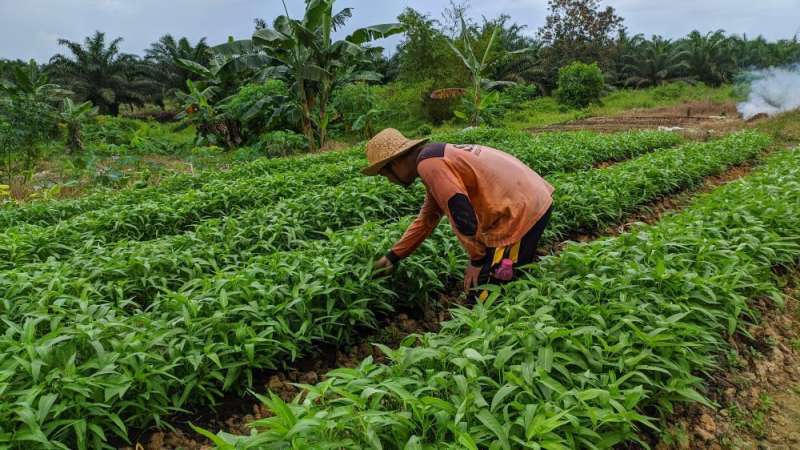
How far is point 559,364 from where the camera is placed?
1.99 m

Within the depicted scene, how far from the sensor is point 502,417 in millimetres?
1737

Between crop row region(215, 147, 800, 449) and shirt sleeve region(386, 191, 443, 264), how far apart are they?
61cm

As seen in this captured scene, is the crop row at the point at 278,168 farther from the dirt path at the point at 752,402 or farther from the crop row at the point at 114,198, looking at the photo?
the dirt path at the point at 752,402

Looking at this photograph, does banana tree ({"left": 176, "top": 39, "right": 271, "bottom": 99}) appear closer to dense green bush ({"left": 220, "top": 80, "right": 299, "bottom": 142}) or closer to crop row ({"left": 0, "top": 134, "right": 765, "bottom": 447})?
dense green bush ({"left": 220, "top": 80, "right": 299, "bottom": 142})

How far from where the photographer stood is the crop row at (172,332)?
2.09 meters

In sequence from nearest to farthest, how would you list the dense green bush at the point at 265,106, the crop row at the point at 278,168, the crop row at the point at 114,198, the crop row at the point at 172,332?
the crop row at the point at 172,332
the crop row at the point at 114,198
the crop row at the point at 278,168
the dense green bush at the point at 265,106

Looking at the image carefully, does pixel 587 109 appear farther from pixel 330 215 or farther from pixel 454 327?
pixel 454 327

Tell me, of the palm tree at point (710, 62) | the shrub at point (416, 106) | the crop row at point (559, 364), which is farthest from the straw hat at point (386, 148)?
the palm tree at point (710, 62)

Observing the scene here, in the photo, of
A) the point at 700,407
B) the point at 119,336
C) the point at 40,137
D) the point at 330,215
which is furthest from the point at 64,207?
the point at 700,407

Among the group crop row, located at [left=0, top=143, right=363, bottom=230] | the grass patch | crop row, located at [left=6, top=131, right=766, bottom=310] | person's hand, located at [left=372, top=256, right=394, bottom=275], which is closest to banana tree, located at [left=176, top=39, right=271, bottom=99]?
crop row, located at [left=0, top=143, right=363, bottom=230]

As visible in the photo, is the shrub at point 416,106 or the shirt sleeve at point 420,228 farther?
the shrub at point 416,106

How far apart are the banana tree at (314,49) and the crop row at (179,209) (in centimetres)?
503

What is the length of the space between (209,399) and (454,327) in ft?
4.30

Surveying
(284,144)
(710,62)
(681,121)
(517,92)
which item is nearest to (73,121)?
(284,144)
